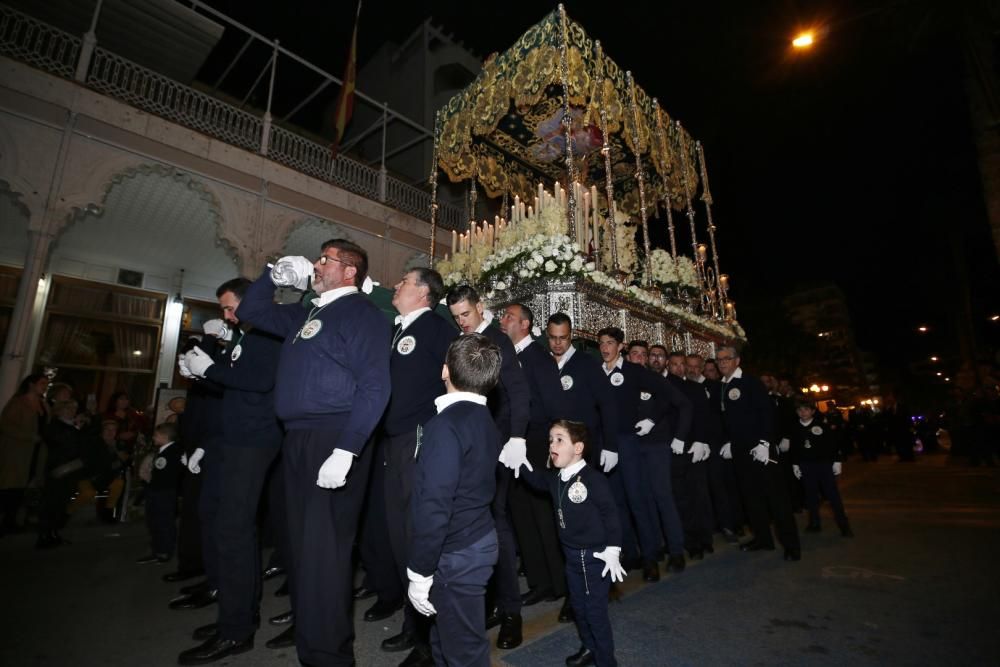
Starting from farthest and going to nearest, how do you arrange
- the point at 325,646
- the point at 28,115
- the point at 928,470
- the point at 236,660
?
the point at 928,470, the point at 28,115, the point at 236,660, the point at 325,646

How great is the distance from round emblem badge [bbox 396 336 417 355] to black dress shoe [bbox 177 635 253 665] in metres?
1.96

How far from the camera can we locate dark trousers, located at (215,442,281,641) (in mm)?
2740

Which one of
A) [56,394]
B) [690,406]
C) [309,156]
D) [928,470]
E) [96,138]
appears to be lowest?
[928,470]

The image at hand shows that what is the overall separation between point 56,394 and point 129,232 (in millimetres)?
6537

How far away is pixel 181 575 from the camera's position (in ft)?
13.9

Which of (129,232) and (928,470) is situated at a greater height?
(129,232)

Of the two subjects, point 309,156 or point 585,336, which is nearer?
point 585,336

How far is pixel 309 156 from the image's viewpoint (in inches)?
533

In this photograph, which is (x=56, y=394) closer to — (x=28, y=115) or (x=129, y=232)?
(x=28, y=115)

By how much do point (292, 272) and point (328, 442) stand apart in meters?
1.11

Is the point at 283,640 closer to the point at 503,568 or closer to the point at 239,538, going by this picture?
the point at 239,538

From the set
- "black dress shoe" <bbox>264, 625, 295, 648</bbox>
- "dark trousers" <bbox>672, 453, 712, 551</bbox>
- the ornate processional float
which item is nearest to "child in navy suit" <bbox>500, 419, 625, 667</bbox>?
"black dress shoe" <bbox>264, 625, 295, 648</bbox>

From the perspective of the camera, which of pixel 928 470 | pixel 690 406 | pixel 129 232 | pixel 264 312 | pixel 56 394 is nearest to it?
pixel 264 312

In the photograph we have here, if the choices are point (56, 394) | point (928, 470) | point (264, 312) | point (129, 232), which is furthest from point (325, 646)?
point (928, 470)
